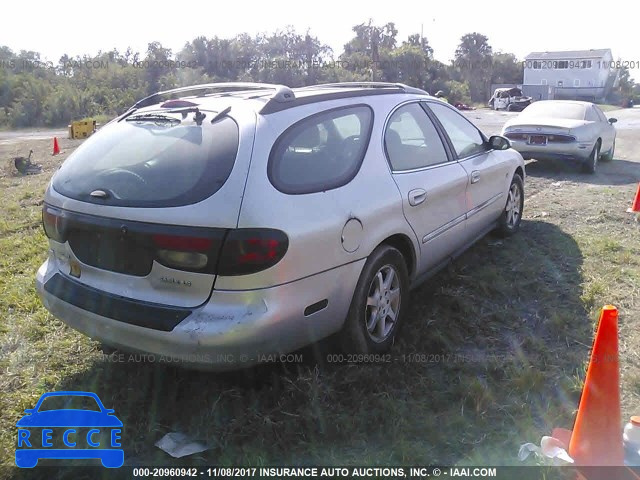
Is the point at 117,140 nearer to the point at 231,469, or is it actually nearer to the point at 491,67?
the point at 231,469

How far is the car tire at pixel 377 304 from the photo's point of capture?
325 centimetres

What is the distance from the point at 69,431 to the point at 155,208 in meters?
1.26

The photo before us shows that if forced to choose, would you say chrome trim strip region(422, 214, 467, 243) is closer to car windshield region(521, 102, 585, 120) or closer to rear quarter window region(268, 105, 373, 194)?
rear quarter window region(268, 105, 373, 194)

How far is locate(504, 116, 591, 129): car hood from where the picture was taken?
32.9ft

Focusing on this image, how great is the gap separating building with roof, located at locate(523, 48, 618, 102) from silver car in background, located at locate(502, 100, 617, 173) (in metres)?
58.7

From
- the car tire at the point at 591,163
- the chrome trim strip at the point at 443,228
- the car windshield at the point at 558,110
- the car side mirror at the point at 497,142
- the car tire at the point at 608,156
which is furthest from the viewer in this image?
the car tire at the point at 608,156

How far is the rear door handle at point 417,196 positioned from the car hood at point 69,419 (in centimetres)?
219

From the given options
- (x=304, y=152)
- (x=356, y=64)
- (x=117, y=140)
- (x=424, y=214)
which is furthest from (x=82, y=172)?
(x=356, y=64)

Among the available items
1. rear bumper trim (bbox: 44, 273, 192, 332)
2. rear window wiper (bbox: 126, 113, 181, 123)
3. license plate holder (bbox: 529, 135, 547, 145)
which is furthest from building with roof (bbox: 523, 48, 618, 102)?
rear bumper trim (bbox: 44, 273, 192, 332)

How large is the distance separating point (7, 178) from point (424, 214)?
391 inches

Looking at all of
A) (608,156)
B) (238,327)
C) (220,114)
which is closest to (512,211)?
(220,114)

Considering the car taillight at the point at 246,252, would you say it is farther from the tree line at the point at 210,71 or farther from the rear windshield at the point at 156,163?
the tree line at the point at 210,71


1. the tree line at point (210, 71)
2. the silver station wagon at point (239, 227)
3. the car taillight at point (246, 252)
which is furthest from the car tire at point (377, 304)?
the tree line at point (210, 71)

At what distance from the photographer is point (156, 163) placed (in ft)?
9.70
